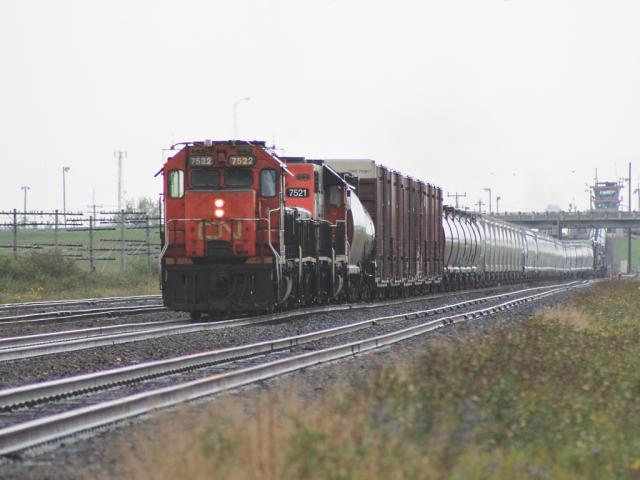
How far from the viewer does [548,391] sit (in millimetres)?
8508

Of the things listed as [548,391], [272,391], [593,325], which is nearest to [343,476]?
[548,391]

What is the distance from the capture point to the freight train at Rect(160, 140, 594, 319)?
21.3m

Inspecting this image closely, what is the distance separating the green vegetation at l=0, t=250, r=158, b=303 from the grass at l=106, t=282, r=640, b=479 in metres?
27.6

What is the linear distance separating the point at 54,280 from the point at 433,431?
34.1 m

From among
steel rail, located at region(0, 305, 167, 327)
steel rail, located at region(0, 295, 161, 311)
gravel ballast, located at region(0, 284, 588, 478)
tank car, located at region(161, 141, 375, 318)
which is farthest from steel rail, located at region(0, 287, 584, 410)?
steel rail, located at region(0, 295, 161, 311)

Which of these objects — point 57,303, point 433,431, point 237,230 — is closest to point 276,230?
point 237,230

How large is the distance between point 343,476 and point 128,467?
5.38 feet

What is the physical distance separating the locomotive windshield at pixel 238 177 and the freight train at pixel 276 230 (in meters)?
0.02

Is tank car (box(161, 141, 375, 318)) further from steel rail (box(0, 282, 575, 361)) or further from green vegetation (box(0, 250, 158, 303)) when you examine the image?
green vegetation (box(0, 250, 158, 303))

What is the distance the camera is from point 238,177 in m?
21.8

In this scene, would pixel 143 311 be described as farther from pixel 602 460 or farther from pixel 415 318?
pixel 602 460

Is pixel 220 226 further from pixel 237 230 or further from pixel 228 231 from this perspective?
pixel 237 230

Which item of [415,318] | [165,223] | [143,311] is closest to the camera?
[165,223]

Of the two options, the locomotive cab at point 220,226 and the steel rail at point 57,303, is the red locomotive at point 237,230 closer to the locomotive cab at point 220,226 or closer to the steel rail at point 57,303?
the locomotive cab at point 220,226
